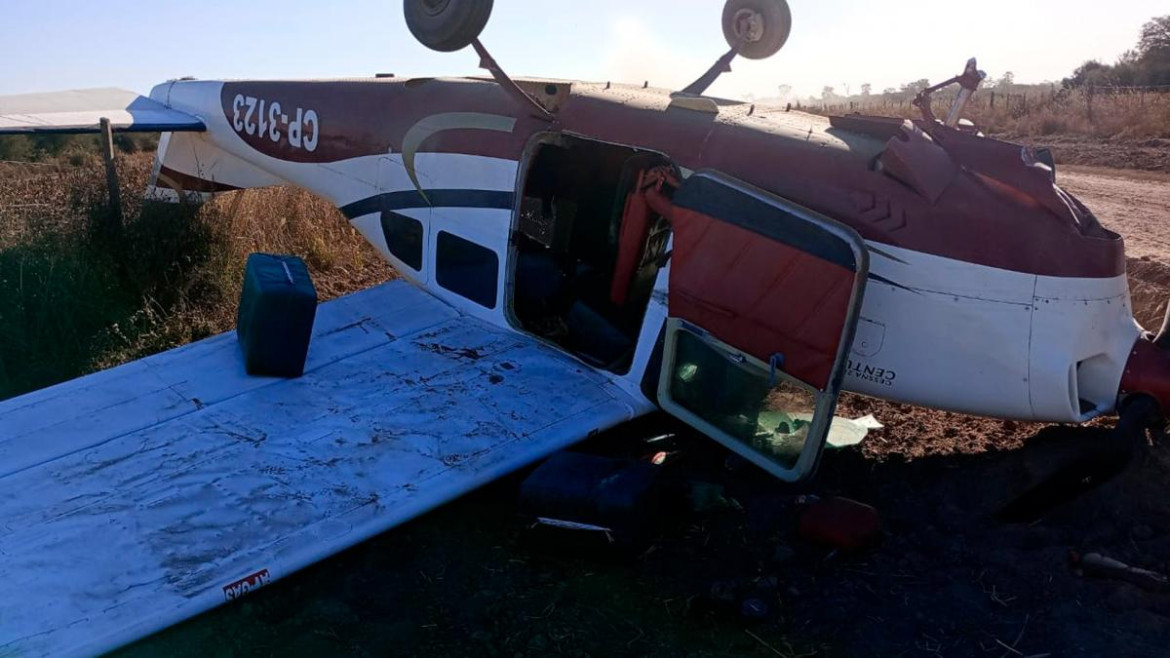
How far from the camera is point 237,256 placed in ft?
28.9

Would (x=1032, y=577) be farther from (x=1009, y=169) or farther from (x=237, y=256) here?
(x=237, y=256)

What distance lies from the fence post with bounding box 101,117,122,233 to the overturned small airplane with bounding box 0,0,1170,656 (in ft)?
10.5

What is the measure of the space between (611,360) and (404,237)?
2.20 metres

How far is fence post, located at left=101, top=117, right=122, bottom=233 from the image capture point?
27.6ft

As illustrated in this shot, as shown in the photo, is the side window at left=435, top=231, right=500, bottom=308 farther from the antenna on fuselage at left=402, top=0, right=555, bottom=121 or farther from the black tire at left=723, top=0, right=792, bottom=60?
the black tire at left=723, top=0, right=792, bottom=60

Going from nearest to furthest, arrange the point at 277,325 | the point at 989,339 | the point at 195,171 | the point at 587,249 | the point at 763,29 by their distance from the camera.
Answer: the point at 989,339 → the point at 277,325 → the point at 587,249 → the point at 763,29 → the point at 195,171

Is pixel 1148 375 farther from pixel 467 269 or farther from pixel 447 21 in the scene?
pixel 447 21

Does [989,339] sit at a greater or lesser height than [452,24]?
lesser

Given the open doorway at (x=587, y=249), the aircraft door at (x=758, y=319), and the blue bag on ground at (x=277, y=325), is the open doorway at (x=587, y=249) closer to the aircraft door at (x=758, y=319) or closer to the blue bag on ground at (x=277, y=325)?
the aircraft door at (x=758, y=319)

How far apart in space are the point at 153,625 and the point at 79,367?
13.9 ft

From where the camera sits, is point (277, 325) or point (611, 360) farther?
point (611, 360)

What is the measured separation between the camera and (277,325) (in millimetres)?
5539

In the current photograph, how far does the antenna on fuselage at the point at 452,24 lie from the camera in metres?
5.90

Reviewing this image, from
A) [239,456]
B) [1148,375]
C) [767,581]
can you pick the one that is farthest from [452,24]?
[1148,375]
